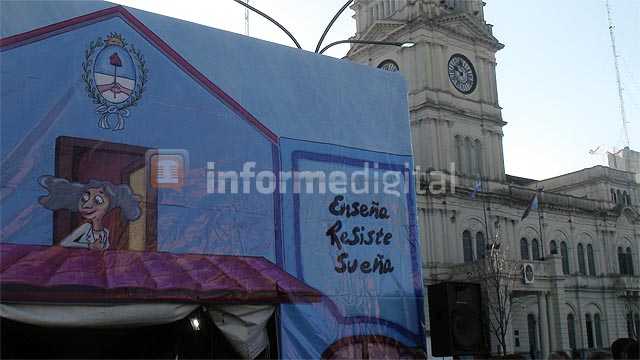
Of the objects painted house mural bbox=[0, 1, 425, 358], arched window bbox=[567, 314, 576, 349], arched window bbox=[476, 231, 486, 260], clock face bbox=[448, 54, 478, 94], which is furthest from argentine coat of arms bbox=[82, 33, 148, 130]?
arched window bbox=[567, 314, 576, 349]

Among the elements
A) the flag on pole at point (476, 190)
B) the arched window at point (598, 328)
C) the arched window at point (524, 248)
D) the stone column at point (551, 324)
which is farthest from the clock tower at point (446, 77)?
the arched window at point (598, 328)

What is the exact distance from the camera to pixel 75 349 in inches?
405

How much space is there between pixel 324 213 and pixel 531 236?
39.6 m

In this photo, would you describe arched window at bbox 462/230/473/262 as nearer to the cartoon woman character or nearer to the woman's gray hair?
the woman's gray hair

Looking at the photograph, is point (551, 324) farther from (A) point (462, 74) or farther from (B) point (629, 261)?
(B) point (629, 261)

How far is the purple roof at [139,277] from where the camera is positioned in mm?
8352

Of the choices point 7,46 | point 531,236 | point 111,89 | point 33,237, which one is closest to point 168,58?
point 111,89

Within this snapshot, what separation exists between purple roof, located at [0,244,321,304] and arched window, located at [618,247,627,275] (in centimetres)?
5058

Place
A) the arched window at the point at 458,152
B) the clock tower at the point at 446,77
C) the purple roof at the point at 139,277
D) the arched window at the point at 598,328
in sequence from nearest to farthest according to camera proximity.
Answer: the purple roof at the point at 139,277 < the clock tower at the point at 446,77 < the arched window at the point at 458,152 < the arched window at the point at 598,328

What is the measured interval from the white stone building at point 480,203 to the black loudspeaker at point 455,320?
31175mm

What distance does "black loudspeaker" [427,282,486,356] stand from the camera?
9.62 m

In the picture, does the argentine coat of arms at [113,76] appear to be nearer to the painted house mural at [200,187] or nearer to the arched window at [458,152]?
the painted house mural at [200,187]

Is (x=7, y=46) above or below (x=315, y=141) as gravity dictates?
above

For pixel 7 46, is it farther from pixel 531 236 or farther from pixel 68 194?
pixel 531 236
